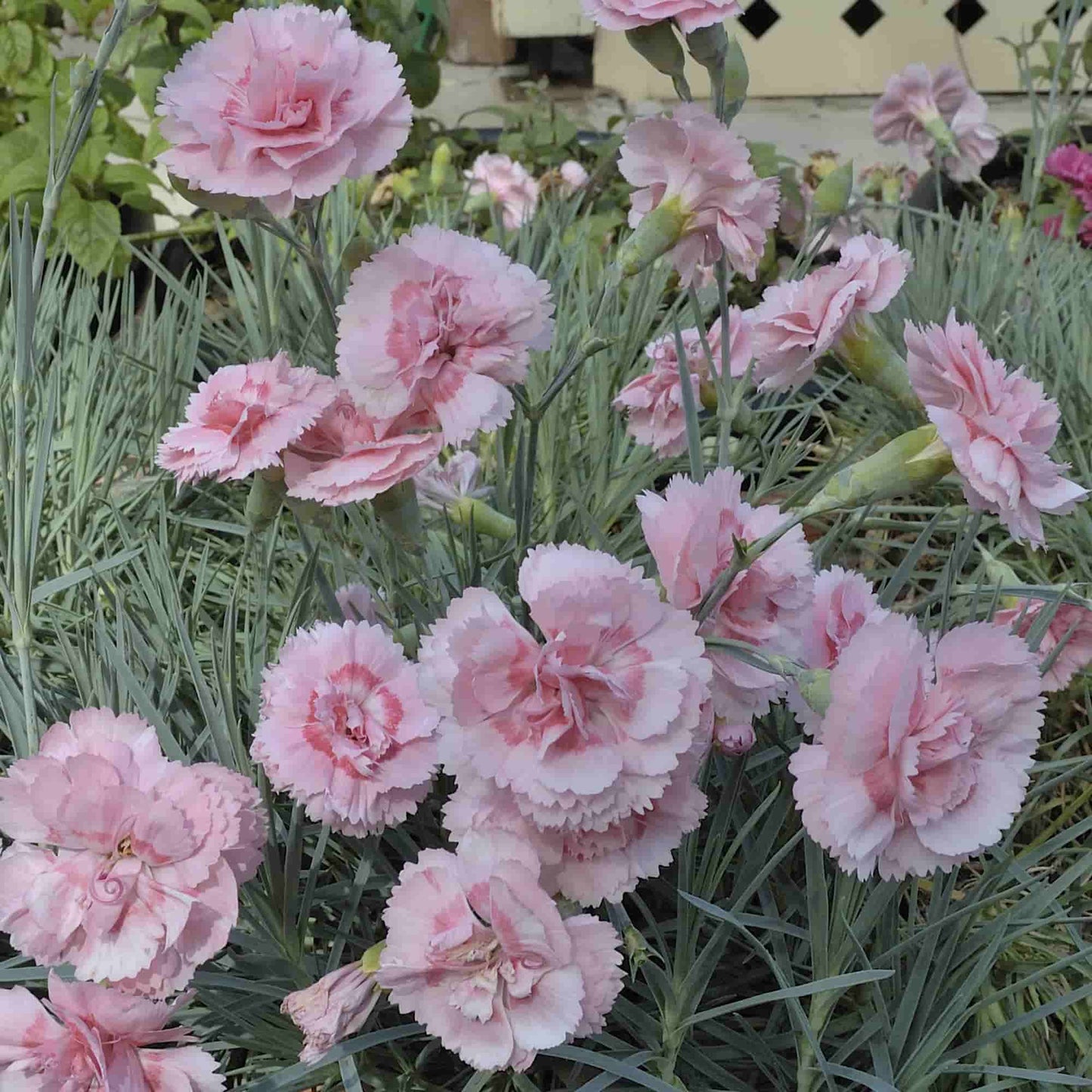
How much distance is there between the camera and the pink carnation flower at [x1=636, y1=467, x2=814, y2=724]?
0.41 m

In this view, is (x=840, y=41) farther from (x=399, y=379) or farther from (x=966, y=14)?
(x=399, y=379)

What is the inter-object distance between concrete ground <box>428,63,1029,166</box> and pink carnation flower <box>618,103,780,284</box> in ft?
6.87

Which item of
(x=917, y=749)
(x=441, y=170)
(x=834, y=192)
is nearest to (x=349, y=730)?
(x=917, y=749)

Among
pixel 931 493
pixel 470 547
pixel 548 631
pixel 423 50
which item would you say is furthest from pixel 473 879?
pixel 423 50

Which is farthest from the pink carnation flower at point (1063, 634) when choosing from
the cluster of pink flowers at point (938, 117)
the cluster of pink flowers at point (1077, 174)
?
the cluster of pink flowers at point (1077, 174)

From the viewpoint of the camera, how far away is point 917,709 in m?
0.38

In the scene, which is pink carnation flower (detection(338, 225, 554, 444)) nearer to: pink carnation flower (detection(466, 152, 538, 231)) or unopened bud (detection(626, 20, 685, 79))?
unopened bud (detection(626, 20, 685, 79))

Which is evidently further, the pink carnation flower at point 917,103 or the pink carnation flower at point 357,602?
the pink carnation flower at point 917,103

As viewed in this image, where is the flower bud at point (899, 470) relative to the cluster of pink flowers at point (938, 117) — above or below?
above

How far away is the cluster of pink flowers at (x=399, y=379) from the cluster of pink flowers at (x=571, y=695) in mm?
68

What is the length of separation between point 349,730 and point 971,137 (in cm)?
145

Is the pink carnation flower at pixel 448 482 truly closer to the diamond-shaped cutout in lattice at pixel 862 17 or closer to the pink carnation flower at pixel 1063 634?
the pink carnation flower at pixel 1063 634

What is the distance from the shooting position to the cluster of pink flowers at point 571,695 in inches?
14.6

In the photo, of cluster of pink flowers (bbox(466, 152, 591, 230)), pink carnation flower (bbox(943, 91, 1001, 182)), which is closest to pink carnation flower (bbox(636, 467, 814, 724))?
cluster of pink flowers (bbox(466, 152, 591, 230))
